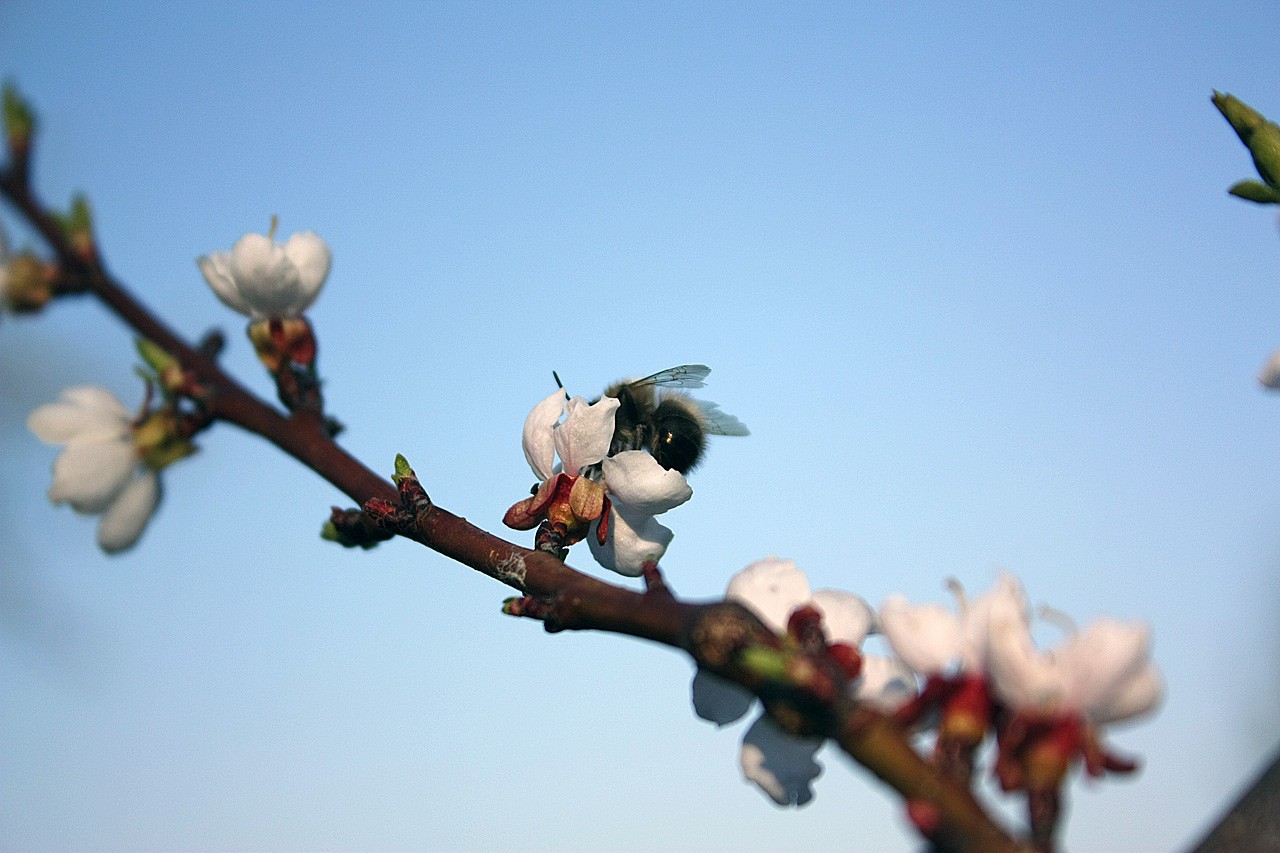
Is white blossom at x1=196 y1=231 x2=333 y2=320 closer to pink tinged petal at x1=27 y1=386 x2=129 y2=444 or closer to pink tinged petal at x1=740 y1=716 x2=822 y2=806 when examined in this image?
pink tinged petal at x1=27 y1=386 x2=129 y2=444

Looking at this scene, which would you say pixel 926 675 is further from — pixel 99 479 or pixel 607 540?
pixel 99 479

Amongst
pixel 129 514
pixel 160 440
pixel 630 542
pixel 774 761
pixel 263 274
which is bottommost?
pixel 774 761

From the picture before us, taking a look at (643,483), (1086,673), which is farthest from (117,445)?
(1086,673)

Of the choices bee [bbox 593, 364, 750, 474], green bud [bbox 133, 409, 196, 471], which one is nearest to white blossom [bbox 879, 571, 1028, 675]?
green bud [bbox 133, 409, 196, 471]

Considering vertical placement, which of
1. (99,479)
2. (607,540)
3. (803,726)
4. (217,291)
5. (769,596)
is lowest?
(803,726)

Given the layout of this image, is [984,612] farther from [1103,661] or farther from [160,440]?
[160,440]

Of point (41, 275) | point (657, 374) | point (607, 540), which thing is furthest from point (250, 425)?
point (657, 374)
